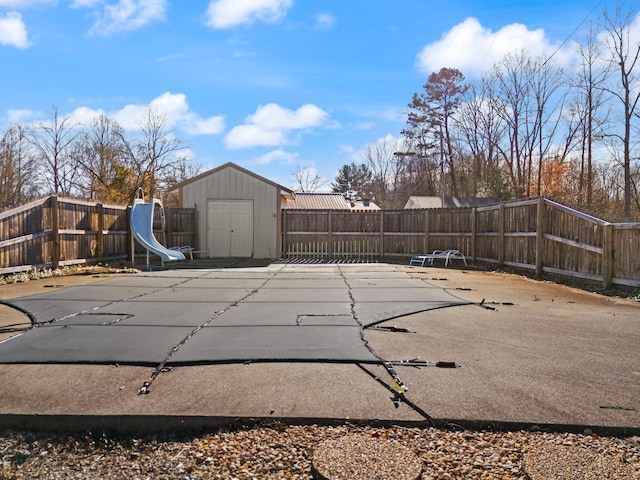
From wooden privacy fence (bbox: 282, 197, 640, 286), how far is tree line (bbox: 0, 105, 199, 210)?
395 inches

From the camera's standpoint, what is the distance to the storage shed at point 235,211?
48.8ft

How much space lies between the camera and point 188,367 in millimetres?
3107

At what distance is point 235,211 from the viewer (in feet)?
49.0

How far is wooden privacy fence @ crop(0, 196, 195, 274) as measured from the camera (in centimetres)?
857

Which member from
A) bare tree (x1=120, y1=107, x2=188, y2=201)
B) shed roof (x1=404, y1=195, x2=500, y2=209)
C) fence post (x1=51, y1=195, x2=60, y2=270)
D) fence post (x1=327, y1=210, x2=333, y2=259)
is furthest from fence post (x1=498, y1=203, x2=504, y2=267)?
bare tree (x1=120, y1=107, x2=188, y2=201)

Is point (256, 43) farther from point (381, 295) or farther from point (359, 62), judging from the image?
point (381, 295)

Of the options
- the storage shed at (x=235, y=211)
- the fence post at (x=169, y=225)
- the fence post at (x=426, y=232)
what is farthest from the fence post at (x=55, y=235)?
the fence post at (x=426, y=232)

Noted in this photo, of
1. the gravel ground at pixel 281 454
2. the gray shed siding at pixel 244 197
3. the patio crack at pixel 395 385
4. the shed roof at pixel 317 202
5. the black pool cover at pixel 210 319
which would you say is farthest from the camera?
the shed roof at pixel 317 202

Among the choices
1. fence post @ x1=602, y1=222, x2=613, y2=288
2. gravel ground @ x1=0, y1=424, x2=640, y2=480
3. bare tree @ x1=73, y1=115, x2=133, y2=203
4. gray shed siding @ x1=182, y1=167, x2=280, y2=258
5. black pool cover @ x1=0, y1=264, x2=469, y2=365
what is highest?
bare tree @ x1=73, y1=115, x2=133, y2=203

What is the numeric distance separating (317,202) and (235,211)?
11.0 metres

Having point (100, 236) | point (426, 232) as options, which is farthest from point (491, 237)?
point (100, 236)

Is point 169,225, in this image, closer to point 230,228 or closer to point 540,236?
point 230,228

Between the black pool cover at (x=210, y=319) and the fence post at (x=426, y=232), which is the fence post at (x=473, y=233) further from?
the black pool cover at (x=210, y=319)

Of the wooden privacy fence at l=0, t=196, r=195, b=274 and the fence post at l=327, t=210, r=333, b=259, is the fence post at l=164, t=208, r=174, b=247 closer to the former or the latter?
the wooden privacy fence at l=0, t=196, r=195, b=274
